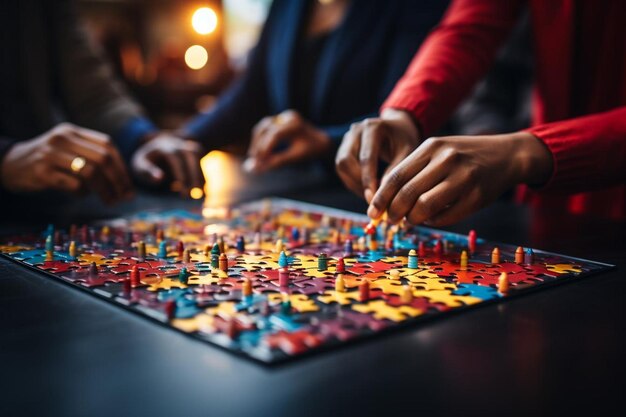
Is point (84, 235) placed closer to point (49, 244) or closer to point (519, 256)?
point (49, 244)

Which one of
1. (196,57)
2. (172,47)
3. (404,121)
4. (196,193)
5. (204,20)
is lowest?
(196,193)

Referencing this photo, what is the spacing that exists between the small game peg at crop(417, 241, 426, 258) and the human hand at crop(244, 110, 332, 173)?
0.82 meters

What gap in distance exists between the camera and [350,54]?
83.2 inches

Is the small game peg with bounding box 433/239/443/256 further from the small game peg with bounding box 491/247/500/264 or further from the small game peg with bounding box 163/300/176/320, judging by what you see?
the small game peg with bounding box 163/300/176/320

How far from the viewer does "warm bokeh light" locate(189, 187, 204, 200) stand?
173cm

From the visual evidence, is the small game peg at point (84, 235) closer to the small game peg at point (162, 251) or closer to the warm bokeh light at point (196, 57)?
the small game peg at point (162, 251)

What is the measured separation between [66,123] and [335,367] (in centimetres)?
155

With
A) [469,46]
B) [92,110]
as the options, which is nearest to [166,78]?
[92,110]

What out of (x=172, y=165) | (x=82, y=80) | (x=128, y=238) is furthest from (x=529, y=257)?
(x=82, y=80)

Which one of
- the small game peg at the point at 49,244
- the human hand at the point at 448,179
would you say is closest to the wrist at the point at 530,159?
the human hand at the point at 448,179

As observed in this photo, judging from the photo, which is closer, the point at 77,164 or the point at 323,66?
the point at 77,164

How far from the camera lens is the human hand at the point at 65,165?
1.41 metres

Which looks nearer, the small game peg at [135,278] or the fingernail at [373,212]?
the small game peg at [135,278]

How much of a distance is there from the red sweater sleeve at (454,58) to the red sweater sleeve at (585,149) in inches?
14.1
